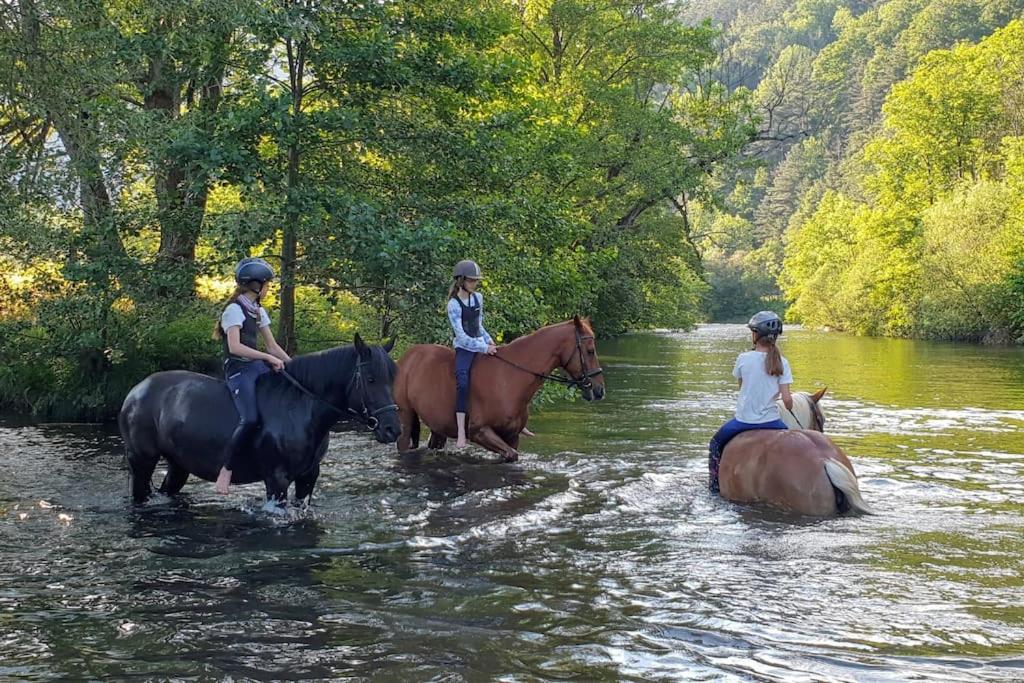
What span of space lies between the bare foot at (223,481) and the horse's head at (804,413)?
6.19m

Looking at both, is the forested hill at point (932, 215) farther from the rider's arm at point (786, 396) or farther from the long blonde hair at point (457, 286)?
the rider's arm at point (786, 396)

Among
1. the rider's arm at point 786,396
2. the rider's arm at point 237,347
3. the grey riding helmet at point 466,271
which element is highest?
the grey riding helmet at point 466,271

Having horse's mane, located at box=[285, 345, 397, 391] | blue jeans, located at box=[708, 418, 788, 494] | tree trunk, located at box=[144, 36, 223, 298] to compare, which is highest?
tree trunk, located at box=[144, 36, 223, 298]

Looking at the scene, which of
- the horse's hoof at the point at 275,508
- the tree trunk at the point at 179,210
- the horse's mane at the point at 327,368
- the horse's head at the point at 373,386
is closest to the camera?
the horse's head at the point at 373,386

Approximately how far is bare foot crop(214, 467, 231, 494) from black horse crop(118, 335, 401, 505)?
0.67 ft

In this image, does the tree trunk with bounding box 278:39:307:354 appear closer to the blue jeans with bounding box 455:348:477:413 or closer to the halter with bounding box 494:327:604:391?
the blue jeans with bounding box 455:348:477:413

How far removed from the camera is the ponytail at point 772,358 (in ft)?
35.7

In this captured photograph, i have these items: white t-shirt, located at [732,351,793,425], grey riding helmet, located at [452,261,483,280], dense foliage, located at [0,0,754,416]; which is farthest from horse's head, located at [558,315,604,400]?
dense foliage, located at [0,0,754,416]

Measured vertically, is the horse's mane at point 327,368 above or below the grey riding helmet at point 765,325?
below

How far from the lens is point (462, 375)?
44.2ft

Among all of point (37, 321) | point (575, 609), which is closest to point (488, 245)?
point (37, 321)

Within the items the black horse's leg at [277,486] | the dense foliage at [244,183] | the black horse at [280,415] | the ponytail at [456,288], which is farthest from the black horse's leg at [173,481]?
the dense foliage at [244,183]

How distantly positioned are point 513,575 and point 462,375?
5.47m

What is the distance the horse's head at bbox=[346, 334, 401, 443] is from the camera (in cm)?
959
